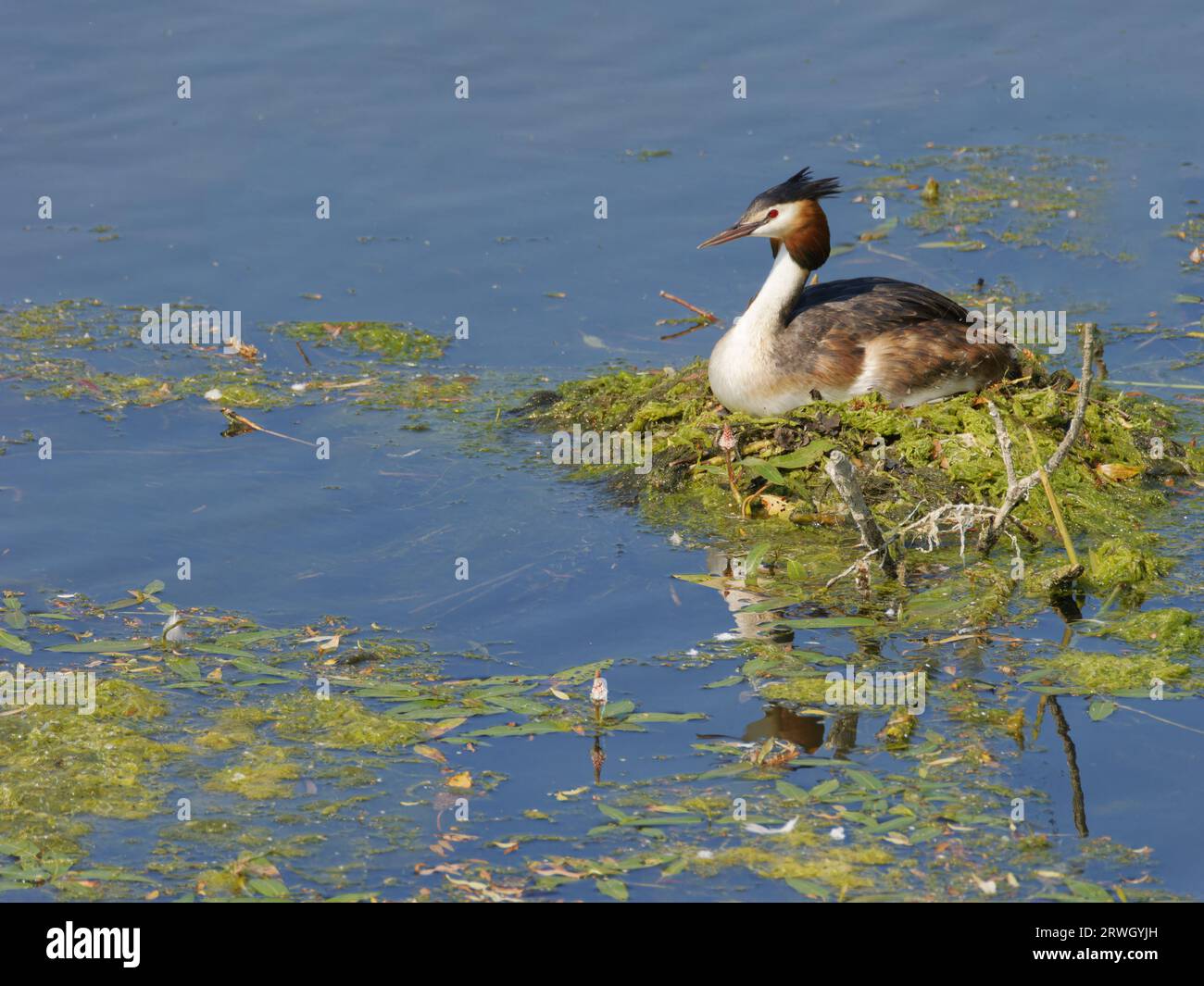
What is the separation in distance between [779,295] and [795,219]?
1.45ft

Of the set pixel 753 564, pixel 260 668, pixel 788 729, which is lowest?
pixel 788 729

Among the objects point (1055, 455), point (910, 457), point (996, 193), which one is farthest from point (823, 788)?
point (996, 193)

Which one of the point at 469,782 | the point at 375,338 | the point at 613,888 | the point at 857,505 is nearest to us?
the point at 613,888

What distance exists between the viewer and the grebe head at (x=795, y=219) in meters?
9.88

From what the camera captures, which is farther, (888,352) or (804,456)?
(888,352)

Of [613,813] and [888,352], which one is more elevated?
[888,352]

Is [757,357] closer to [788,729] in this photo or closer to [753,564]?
[753,564]

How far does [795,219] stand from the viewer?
9.89 m

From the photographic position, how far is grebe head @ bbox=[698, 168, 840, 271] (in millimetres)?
9883

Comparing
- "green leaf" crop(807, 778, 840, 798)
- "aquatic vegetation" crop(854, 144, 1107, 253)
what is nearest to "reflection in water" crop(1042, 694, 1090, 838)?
"green leaf" crop(807, 778, 840, 798)

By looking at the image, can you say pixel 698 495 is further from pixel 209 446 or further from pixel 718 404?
pixel 209 446

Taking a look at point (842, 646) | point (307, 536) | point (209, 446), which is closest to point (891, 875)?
point (842, 646)

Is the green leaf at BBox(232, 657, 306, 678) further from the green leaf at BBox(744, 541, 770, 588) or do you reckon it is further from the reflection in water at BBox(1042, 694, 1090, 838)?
the reflection in water at BBox(1042, 694, 1090, 838)

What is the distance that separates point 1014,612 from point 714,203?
603 centimetres
